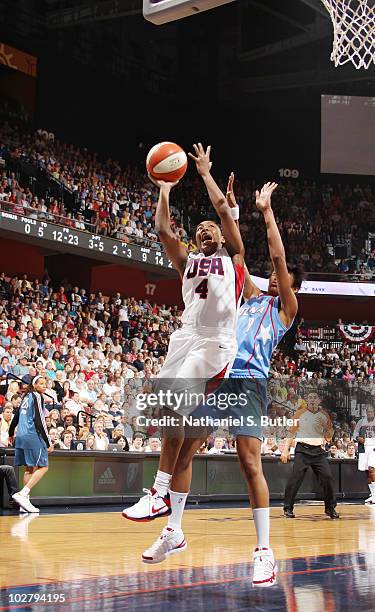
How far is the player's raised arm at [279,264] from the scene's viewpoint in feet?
18.9

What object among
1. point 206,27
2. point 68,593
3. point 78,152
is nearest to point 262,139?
point 206,27

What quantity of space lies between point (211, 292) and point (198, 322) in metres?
0.24

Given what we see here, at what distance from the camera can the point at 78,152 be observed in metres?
26.3

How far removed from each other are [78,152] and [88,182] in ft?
7.58

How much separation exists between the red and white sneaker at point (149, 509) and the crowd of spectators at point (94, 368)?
25.0ft

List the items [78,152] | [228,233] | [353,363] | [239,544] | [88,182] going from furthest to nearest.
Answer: [353,363] < [78,152] < [88,182] < [239,544] < [228,233]

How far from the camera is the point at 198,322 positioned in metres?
5.84

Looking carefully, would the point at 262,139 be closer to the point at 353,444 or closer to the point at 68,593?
the point at 353,444

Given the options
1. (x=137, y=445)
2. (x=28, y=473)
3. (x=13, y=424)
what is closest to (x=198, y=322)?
(x=28, y=473)

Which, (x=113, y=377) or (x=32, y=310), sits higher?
(x=32, y=310)

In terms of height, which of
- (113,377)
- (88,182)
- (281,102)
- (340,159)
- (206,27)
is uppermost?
(206,27)

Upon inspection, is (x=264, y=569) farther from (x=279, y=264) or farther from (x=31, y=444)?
(x=31, y=444)

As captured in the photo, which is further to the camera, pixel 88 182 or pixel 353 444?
pixel 88 182

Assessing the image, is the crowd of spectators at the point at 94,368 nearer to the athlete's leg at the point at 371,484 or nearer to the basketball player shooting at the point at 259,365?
the athlete's leg at the point at 371,484
